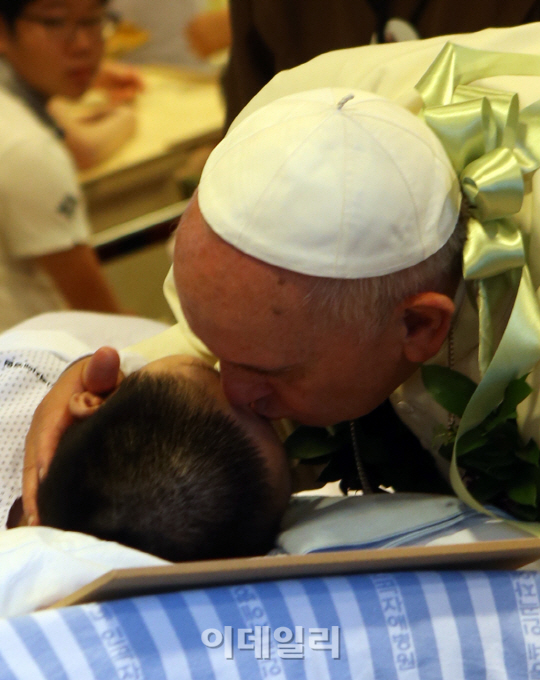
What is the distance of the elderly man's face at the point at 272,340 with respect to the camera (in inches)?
31.4

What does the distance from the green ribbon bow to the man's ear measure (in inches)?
1.5

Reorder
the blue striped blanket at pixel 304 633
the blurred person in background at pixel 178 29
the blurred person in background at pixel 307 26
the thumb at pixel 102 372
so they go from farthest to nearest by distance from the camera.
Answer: the blurred person in background at pixel 178 29
the blurred person in background at pixel 307 26
the thumb at pixel 102 372
the blue striped blanket at pixel 304 633

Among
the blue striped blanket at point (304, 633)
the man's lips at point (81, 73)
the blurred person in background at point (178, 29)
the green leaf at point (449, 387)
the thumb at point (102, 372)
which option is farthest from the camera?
the blurred person in background at point (178, 29)

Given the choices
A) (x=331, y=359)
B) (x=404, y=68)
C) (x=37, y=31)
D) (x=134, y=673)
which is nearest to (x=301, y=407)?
(x=331, y=359)

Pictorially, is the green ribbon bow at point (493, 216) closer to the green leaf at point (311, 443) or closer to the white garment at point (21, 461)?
the green leaf at point (311, 443)

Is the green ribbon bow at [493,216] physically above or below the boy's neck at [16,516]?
above

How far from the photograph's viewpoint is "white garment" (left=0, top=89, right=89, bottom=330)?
1.71 meters

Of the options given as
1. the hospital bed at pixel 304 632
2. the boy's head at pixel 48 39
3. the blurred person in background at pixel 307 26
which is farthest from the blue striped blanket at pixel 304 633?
the boy's head at pixel 48 39

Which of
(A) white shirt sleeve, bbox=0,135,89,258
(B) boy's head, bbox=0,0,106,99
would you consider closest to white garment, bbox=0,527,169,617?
(A) white shirt sleeve, bbox=0,135,89,258

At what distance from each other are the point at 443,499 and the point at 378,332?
20 cm

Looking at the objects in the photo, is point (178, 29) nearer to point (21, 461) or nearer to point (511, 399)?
point (21, 461)

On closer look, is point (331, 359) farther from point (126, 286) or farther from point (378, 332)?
point (126, 286)

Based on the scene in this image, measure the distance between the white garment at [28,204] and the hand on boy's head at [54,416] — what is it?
0.78 m

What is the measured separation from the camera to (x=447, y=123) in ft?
2.81
